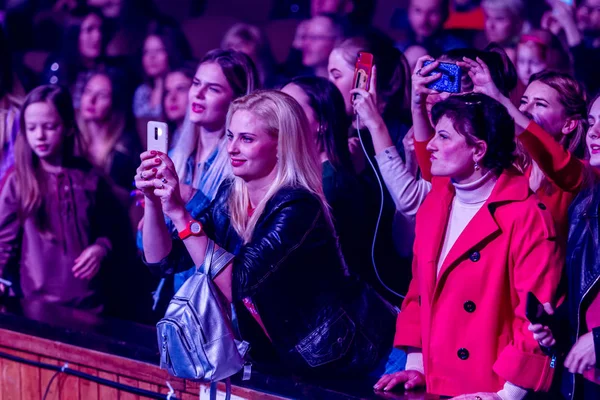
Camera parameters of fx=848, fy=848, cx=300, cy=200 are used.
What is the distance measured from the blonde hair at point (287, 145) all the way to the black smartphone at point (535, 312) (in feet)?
2.20

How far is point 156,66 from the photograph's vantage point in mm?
4898

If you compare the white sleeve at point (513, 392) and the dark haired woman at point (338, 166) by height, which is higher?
the dark haired woman at point (338, 166)

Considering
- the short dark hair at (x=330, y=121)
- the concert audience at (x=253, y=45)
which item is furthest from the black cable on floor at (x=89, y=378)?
the concert audience at (x=253, y=45)

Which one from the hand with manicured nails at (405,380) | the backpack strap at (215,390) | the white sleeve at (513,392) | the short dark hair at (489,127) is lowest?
the backpack strap at (215,390)

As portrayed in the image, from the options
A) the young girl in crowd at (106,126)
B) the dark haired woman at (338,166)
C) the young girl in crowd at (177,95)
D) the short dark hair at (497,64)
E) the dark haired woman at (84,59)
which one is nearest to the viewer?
the short dark hair at (497,64)

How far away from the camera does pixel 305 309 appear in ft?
8.09

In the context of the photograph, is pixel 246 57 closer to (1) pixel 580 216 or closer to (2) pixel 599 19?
(1) pixel 580 216

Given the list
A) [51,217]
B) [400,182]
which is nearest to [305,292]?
[400,182]

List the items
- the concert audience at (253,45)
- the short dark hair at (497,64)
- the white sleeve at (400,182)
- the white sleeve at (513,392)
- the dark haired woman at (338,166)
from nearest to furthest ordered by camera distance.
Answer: the white sleeve at (513,392)
the short dark hair at (497,64)
the white sleeve at (400,182)
the dark haired woman at (338,166)
the concert audience at (253,45)

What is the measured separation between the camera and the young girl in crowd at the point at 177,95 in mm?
4258

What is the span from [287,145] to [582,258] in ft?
2.86

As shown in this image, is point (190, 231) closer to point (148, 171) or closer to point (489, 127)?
point (148, 171)

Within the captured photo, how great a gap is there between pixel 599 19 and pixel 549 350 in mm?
2386

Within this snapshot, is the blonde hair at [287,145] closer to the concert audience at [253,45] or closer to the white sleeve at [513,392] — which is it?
the white sleeve at [513,392]
